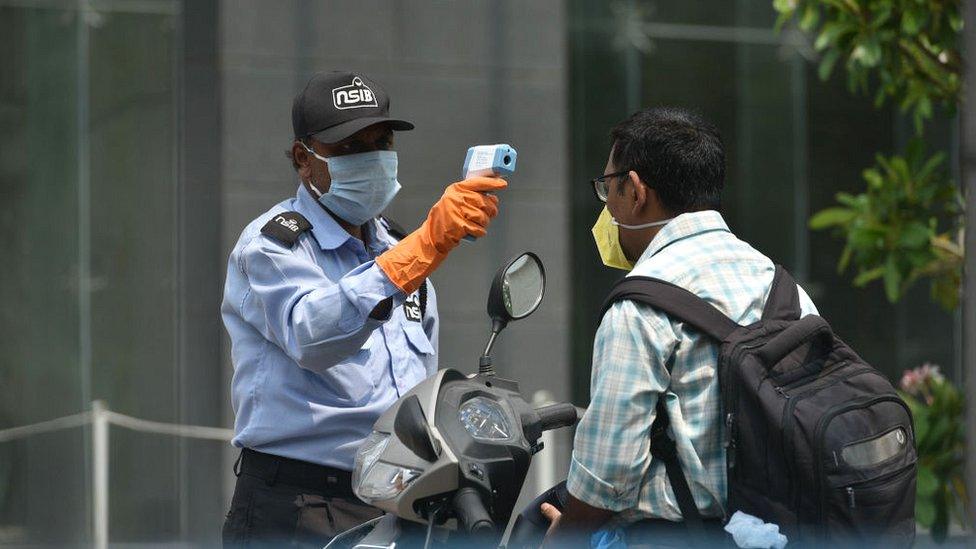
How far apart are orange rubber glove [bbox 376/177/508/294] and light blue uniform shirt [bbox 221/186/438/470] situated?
3 centimetres

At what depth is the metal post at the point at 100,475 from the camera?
23.0 feet

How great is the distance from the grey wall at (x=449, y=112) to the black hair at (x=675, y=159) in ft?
14.4

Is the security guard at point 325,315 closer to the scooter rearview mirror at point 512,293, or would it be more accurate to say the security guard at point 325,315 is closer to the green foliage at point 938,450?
the scooter rearview mirror at point 512,293

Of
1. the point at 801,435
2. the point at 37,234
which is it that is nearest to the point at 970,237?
the point at 801,435

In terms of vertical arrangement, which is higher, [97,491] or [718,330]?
[718,330]

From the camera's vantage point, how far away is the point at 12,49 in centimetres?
921

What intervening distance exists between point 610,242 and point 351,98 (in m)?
0.75

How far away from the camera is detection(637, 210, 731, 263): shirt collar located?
9.05ft

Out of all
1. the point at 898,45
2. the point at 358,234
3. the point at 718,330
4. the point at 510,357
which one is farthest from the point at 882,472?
the point at 510,357

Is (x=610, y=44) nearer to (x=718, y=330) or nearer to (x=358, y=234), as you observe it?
(x=358, y=234)

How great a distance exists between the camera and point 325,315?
9.98ft

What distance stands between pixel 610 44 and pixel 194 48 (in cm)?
285

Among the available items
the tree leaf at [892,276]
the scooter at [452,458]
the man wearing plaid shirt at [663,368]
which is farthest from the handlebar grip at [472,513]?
the tree leaf at [892,276]

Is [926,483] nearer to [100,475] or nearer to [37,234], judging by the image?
[100,475]
